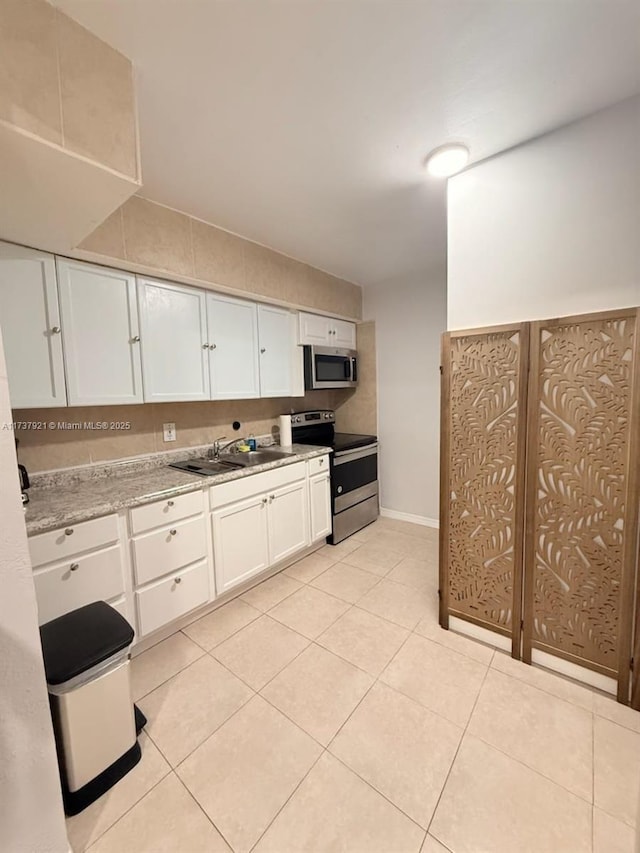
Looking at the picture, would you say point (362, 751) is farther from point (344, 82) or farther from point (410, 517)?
point (344, 82)

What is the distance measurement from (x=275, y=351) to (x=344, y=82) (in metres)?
1.84

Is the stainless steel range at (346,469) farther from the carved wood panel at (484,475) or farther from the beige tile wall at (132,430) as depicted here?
the carved wood panel at (484,475)

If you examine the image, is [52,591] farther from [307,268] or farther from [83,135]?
[307,268]

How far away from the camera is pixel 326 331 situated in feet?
11.2

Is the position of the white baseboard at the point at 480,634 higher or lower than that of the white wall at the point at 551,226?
lower

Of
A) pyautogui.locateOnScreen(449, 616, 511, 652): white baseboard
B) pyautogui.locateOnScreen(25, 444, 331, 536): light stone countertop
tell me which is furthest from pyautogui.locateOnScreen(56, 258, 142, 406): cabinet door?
pyautogui.locateOnScreen(449, 616, 511, 652): white baseboard

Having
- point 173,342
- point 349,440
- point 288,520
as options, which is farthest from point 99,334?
point 349,440

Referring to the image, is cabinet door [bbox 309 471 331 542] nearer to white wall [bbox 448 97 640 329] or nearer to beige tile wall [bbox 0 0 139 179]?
white wall [bbox 448 97 640 329]

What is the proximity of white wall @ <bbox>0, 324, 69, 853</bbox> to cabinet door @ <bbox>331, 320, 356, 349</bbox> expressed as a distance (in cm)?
293

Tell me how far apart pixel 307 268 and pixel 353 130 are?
1556mm

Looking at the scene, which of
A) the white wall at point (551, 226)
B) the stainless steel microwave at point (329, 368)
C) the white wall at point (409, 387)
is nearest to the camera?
the white wall at point (551, 226)

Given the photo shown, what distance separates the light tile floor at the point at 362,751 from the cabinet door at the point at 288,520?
0.57 metres

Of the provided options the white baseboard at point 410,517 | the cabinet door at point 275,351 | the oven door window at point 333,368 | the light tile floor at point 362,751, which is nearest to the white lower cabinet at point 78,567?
the light tile floor at point 362,751

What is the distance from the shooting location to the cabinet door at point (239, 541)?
218 centimetres
